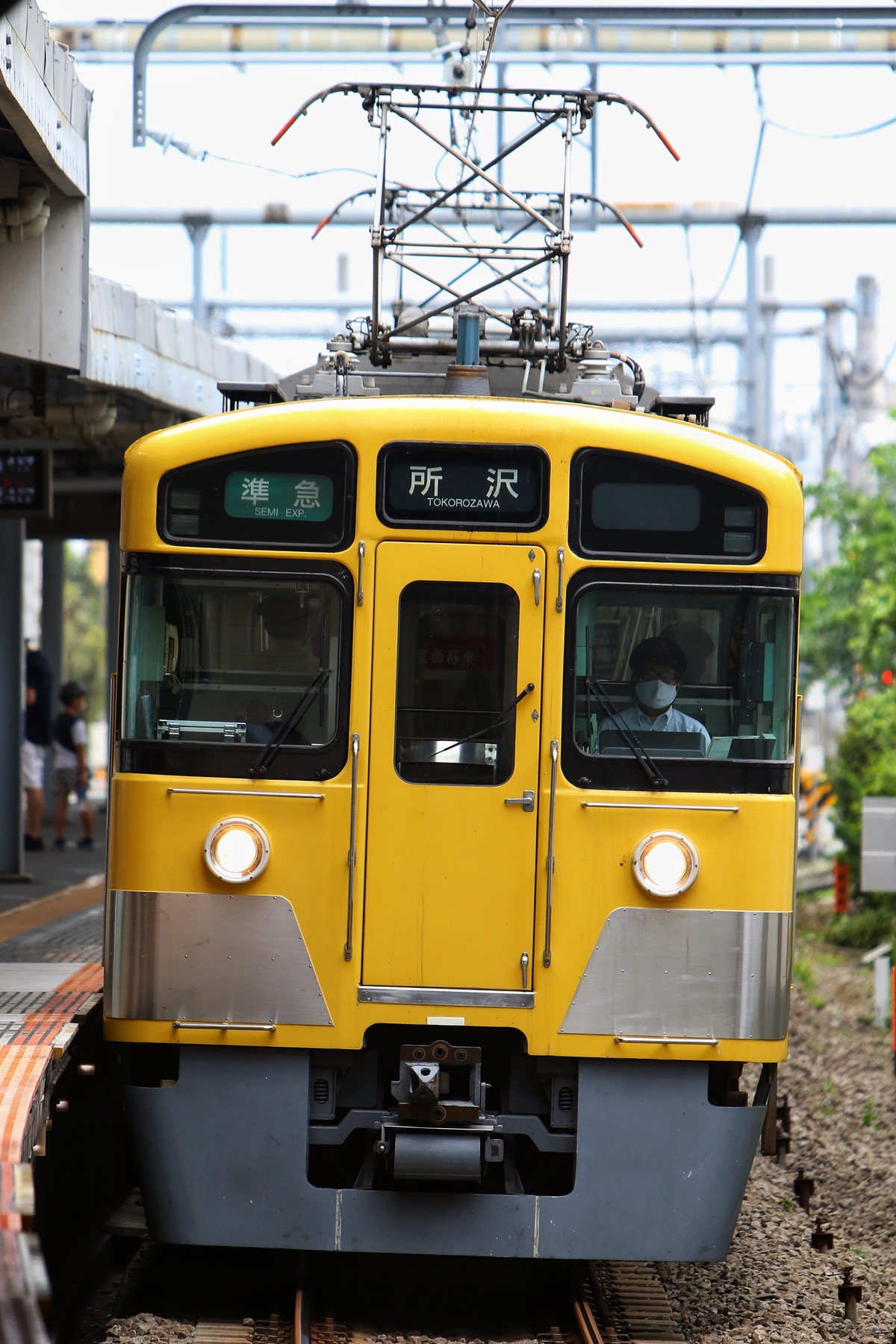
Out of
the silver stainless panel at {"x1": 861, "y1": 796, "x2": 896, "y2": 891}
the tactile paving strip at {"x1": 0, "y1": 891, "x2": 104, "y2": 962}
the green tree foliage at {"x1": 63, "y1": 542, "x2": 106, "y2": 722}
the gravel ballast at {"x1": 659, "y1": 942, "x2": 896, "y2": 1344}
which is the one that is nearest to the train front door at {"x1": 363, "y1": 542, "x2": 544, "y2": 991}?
the gravel ballast at {"x1": 659, "y1": 942, "x2": 896, "y2": 1344}

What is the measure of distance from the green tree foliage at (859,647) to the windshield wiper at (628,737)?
9.94 metres

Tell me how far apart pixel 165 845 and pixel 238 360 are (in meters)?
8.53

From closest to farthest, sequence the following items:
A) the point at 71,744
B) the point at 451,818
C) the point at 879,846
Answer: the point at 451,818 → the point at 879,846 → the point at 71,744

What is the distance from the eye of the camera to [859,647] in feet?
57.0

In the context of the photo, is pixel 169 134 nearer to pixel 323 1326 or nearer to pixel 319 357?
pixel 319 357

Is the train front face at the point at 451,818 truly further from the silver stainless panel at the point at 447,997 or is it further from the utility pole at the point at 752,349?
the utility pole at the point at 752,349

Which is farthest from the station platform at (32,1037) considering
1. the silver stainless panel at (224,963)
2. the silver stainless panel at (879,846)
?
the silver stainless panel at (879,846)

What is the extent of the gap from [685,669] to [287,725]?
137cm

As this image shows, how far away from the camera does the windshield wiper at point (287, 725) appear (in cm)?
536

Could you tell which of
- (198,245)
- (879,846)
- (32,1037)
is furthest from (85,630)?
(32,1037)

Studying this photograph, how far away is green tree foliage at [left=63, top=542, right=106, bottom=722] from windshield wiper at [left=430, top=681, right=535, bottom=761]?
47.1 metres

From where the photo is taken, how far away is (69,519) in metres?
17.1

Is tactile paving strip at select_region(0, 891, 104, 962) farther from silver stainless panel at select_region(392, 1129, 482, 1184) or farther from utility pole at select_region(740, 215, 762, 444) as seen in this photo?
utility pole at select_region(740, 215, 762, 444)

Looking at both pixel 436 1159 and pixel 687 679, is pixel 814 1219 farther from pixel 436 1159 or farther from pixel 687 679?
pixel 687 679
